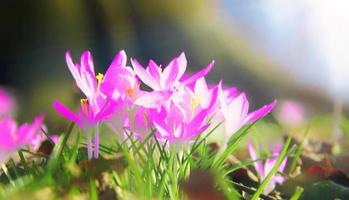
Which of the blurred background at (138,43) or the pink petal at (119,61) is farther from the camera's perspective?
the blurred background at (138,43)

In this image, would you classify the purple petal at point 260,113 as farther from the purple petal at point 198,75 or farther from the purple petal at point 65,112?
the purple petal at point 65,112

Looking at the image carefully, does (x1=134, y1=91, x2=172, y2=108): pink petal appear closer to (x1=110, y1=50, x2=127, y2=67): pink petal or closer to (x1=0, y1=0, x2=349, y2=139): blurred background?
(x1=110, y1=50, x2=127, y2=67): pink petal

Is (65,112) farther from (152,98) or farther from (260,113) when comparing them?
(260,113)

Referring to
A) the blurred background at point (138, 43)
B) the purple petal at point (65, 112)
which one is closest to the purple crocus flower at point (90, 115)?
the purple petal at point (65, 112)

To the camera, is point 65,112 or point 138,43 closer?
point 65,112

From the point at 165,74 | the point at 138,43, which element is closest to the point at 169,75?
the point at 165,74

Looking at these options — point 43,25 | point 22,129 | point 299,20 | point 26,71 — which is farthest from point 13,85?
point 22,129

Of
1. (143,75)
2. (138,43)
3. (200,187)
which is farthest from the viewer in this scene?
(138,43)

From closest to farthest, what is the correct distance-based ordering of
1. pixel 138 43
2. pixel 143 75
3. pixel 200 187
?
1. pixel 200 187
2. pixel 143 75
3. pixel 138 43

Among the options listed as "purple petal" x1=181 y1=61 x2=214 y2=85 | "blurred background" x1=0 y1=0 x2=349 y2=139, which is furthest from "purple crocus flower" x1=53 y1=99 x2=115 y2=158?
"blurred background" x1=0 y1=0 x2=349 y2=139

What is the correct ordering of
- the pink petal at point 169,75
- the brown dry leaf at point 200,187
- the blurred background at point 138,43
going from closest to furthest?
the brown dry leaf at point 200,187 < the pink petal at point 169,75 < the blurred background at point 138,43

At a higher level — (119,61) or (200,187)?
(119,61)

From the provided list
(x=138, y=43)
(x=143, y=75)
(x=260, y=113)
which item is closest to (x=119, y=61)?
(x=143, y=75)
